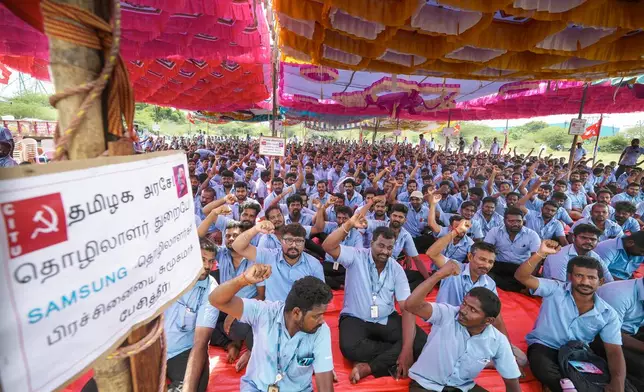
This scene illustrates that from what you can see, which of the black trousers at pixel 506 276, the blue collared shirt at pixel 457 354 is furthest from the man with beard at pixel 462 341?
the black trousers at pixel 506 276

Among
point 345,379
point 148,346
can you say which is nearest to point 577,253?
point 345,379

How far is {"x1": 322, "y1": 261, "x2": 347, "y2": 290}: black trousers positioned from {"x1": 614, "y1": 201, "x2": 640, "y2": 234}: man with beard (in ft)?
15.7

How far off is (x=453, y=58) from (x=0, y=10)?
6.84 metres

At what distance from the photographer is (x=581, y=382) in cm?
260

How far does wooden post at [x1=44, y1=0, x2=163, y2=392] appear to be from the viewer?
765mm

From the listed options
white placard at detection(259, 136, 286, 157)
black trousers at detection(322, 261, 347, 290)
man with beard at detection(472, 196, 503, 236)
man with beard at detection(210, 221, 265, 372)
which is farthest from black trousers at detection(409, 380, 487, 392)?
white placard at detection(259, 136, 286, 157)

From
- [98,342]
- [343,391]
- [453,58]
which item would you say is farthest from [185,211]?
[453,58]

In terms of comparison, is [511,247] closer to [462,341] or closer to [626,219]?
[626,219]

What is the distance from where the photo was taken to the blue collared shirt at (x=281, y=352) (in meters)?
2.20

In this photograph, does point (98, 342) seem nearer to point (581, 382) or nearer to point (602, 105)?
point (581, 382)

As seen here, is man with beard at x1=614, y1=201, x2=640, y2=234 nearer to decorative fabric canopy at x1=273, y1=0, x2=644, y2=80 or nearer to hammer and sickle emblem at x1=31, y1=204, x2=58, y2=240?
decorative fabric canopy at x1=273, y1=0, x2=644, y2=80

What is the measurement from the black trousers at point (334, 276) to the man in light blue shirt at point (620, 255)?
11.4 ft

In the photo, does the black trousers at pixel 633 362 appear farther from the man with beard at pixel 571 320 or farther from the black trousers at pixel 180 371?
the black trousers at pixel 180 371

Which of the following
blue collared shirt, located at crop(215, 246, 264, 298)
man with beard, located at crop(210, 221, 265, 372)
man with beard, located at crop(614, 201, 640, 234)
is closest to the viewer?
man with beard, located at crop(210, 221, 265, 372)
